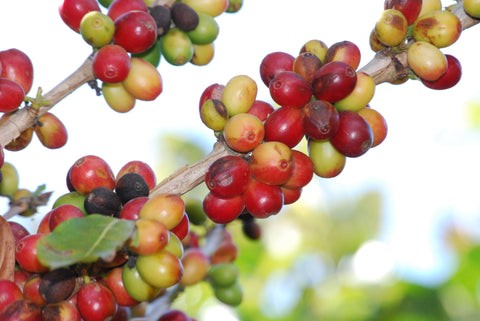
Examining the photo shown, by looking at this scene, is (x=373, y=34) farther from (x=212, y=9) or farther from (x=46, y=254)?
(x=46, y=254)

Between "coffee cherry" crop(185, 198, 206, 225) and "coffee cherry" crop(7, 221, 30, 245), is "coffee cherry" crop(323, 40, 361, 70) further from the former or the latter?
"coffee cherry" crop(7, 221, 30, 245)

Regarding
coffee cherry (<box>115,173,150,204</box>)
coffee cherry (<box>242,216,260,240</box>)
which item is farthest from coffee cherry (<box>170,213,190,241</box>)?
coffee cherry (<box>242,216,260,240</box>)

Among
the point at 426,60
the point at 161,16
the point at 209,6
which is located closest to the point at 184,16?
the point at 161,16

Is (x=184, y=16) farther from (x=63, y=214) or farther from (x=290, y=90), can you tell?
(x=63, y=214)

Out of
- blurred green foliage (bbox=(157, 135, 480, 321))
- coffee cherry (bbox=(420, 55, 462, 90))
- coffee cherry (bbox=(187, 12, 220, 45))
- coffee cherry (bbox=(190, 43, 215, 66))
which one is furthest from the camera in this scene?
blurred green foliage (bbox=(157, 135, 480, 321))

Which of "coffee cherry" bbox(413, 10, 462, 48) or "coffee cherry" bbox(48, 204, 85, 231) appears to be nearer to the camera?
"coffee cherry" bbox(48, 204, 85, 231)

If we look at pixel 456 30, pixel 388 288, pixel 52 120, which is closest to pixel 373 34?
pixel 456 30
